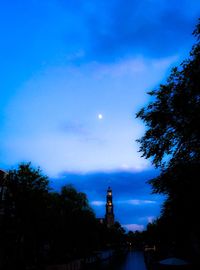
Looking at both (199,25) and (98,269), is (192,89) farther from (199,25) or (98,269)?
(98,269)

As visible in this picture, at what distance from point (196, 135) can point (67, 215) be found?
35.5 meters

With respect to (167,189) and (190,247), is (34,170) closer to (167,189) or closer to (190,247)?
(167,189)

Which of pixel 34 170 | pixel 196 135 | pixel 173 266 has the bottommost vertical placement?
pixel 173 266

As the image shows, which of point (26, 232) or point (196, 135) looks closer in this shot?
point (196, 135)

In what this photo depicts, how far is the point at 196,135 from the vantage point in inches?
709

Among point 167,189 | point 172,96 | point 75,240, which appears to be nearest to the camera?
point 172,96

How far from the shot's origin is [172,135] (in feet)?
66.1

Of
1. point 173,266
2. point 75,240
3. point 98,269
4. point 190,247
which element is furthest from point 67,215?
point 173,266

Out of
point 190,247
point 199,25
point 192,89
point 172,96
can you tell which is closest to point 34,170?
point 172,96

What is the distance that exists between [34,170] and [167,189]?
14.3m

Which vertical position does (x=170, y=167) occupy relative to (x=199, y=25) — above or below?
below

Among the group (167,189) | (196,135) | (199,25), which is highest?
(199,25)

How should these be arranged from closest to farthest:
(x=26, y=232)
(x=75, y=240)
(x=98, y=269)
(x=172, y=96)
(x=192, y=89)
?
(x=192, y=89) < (x=172, y=96) < (x=26, y=232) < (x=98, y=269) < (x=75, y=240)

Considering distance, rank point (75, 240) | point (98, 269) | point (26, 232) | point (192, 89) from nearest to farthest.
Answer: point (192, 89), point (26, 232), point (98, 269), point (75, 240)
